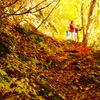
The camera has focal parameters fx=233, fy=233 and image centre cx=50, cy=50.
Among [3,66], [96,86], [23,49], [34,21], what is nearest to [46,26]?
[34,21]

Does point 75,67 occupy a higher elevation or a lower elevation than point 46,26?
lower

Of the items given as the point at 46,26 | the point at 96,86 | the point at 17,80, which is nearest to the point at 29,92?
the point at 17,80

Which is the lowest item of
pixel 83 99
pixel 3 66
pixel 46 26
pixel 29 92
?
pixel 83 99

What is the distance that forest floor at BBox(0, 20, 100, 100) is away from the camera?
19.5ft

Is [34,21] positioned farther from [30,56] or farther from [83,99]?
[83,99]

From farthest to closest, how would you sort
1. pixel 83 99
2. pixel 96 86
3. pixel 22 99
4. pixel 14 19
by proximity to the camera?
pixel 14 19
pixel 96 86
pixel 83 99
pixel 22 99

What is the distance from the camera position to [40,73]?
319 inches

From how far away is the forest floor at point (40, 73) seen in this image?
19.5 feet

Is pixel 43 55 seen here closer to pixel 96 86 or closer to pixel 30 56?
pixel 30 56

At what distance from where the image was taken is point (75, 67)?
968cm

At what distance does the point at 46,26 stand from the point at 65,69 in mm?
6100

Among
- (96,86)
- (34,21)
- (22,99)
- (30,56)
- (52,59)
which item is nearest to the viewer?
(22,99)

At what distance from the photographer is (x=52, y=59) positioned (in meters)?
10.2

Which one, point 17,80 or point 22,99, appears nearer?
point 22,99
